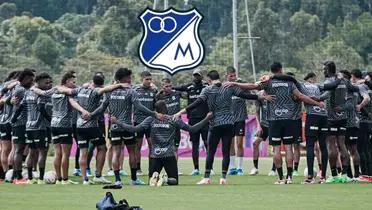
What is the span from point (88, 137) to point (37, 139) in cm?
131

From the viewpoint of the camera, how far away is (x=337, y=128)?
2356cm

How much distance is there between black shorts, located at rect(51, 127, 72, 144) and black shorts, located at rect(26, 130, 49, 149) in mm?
632

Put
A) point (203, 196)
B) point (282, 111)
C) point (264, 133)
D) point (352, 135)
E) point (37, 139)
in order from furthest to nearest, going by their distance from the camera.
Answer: point (264, 133) → point (37, 139) → point (352, 135) → point (282, 111) → point (203, 196)

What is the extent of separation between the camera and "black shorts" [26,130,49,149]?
24156 mm

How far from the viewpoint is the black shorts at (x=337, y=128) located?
23547 millimetres

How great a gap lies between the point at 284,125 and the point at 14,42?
62.4 m

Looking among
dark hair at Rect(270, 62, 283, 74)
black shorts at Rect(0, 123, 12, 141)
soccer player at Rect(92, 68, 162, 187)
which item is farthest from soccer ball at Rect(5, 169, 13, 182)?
dark hair at Rect(270, 62, 283, 74)

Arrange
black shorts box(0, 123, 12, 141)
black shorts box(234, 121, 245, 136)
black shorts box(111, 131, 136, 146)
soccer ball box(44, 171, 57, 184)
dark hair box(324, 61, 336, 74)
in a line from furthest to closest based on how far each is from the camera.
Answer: black shorts box(234, 121, 245, 136)
black shorts box(0, 123, 12, 141)
soccer ball box(44, 171, 57, 184)
black shorts box(111, 131, 136, 146)
dark hair box(324, 61, 336, 74)

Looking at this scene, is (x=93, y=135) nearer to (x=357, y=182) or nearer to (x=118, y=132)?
(x=118, y=132)

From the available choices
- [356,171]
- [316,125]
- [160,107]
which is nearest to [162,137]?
[160,107]

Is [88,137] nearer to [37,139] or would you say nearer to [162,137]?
[37,139]

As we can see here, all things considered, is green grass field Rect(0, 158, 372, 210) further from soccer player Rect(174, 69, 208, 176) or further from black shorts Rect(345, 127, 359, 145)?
soccer player Rect(174, 69, 208, 176)

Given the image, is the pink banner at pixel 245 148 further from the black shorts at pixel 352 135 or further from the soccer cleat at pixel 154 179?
the soccer cleat at pixel 154 179

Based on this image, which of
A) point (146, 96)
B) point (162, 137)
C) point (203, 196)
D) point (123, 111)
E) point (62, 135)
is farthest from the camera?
point (146, 96)
